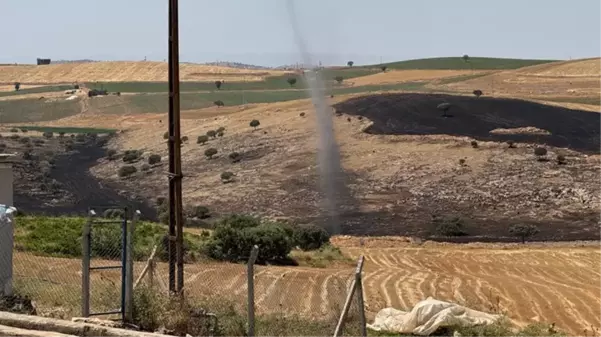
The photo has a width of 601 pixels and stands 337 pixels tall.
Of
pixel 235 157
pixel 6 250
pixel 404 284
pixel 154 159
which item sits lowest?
pixel 154 159

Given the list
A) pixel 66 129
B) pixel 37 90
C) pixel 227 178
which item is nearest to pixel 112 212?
pixel 227 178

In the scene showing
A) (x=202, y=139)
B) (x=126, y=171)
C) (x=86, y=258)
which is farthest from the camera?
(x=202, y=139)

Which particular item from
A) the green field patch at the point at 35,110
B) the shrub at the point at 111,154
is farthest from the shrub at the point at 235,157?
the green field patch at the point at 35,110

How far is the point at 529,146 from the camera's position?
67000mm

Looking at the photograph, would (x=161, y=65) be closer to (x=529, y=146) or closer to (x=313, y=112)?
(x=313, y=112)

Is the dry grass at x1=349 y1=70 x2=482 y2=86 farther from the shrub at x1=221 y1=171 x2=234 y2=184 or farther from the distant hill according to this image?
the shrub at x1=221 y1=171 x2=234 y2=184

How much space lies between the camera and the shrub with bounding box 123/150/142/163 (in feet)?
259

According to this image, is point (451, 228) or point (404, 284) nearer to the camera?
point (404, 284)

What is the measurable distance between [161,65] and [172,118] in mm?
173855

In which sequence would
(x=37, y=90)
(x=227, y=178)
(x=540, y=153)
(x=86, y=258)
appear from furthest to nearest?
(x=37, y=90) → (x=227, y=178) → (x=540, y=153) → (x=86, y=258)

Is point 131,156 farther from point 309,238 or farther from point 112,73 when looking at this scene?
point 112,73

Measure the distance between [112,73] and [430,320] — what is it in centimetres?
17125

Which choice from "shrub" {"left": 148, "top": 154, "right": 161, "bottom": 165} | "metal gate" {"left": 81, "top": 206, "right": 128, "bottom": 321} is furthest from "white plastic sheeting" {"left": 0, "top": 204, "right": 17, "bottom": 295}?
"shrub" {"left": 148, "top": 154, "right": 161, "bottom": 165}

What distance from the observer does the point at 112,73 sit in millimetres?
182375
